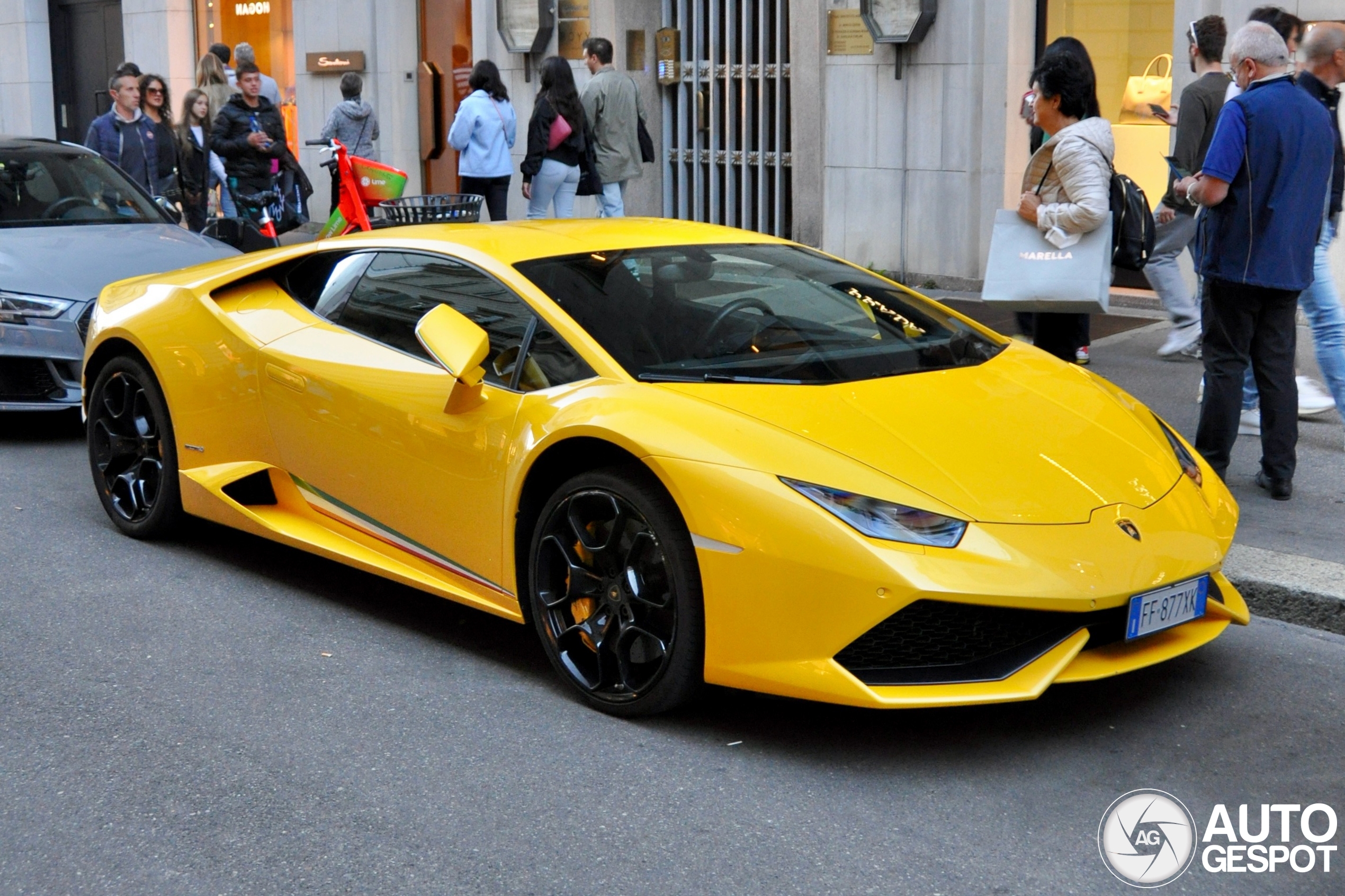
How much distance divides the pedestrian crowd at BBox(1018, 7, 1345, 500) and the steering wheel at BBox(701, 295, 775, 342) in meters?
2.22

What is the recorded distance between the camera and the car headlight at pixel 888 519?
12.7ft

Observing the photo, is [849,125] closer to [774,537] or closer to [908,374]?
[908,374]

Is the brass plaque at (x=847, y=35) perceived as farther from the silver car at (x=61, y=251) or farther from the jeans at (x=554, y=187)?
the silver car at (x=61, y=251)

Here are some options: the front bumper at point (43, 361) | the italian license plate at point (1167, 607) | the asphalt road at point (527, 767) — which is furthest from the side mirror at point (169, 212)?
the italian license plate at point (1167, 607)

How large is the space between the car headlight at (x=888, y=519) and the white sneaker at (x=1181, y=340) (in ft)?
19.7

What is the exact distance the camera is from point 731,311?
4.89m

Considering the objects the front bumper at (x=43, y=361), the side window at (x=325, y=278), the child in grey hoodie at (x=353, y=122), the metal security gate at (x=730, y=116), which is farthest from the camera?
the child in grey hoodie at (x=353, y=122)

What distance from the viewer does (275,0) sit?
64.3ft

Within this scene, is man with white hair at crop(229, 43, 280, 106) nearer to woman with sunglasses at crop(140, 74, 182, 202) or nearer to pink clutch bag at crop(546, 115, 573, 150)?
woman with sunglasses at crop(140, 74, 182, 202)

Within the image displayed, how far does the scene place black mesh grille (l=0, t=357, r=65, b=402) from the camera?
786cm

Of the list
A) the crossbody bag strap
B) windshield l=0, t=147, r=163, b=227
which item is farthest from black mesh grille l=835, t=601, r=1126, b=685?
windshield l=0, t=147, r=163, b=227

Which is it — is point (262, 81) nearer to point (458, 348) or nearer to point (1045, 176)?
point (1045, 176)

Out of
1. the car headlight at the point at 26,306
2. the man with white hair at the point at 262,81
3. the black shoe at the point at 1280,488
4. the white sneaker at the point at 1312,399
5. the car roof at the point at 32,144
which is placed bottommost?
the black shoe at the point at 1280,488

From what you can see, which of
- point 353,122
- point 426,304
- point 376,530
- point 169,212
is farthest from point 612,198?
point 376,530
